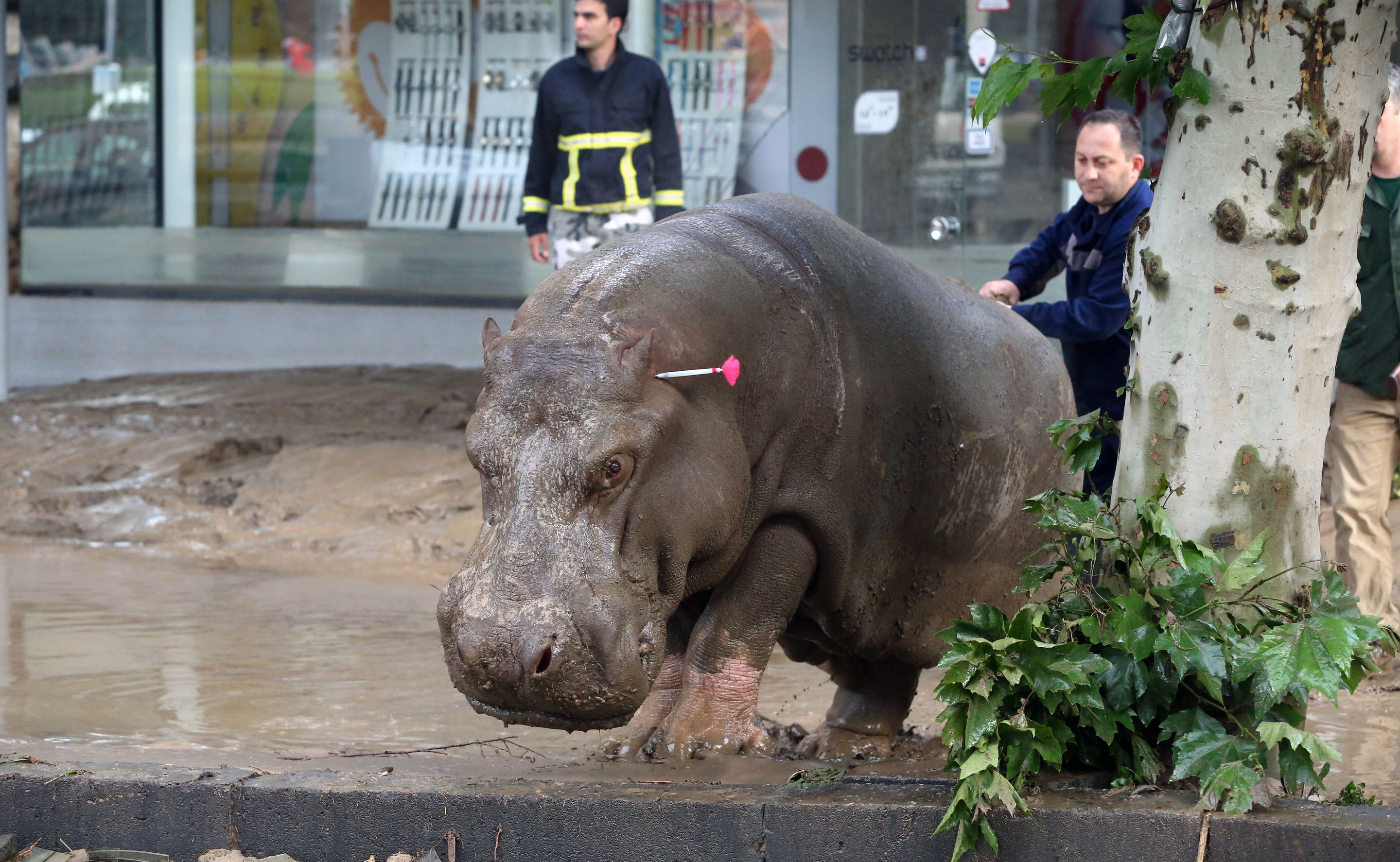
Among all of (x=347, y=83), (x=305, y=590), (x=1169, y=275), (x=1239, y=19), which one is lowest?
(x=305, y=590)

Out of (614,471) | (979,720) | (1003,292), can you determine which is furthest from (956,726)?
(1003,292)

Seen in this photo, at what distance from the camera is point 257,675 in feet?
18.4

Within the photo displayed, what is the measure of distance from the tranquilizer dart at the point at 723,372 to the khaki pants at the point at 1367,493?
322 cm

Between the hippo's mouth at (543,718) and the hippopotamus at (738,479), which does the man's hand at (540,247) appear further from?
the hippo's mouth at (543,718)

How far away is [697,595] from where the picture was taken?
3.97 metres

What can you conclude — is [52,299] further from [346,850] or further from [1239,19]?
[1239,19]

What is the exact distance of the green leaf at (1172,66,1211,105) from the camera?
3.23 metres

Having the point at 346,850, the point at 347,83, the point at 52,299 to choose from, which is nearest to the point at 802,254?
the point at 346,850

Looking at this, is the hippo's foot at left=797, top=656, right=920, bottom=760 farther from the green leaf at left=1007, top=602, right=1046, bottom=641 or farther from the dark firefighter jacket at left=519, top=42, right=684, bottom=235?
the dark firefighter jacket at left=519, top=42, right=684, bottom=235

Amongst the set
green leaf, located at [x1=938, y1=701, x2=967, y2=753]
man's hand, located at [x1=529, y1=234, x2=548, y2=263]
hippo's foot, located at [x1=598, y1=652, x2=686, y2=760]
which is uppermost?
man's hand, located at [x1=529, y1=234, x2=548, y2=263]

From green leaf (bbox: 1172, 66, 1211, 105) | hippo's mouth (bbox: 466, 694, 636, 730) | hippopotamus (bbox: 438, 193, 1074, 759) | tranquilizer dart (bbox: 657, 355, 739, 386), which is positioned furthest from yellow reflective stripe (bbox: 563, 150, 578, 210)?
hippo's mouth (bbox: 466, 694, 636, 730)

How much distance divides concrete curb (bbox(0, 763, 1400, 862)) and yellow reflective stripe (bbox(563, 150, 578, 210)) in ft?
13.6

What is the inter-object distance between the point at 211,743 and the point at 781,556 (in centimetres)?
191

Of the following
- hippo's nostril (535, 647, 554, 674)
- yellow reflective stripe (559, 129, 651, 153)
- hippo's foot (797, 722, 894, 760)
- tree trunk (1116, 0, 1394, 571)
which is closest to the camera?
hippo's nostril (535, 647, 554, 674)
